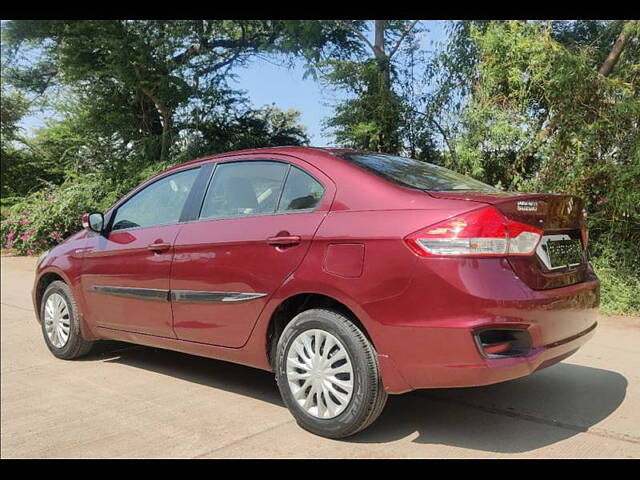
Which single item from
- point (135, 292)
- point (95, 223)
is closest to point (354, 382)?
point (135, 292)

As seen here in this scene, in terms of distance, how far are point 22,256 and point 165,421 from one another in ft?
44.3

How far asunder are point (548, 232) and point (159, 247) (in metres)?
2.59

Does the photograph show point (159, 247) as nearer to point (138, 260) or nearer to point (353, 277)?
point (138, 260)

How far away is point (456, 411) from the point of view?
378cm

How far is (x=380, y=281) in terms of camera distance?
3088 millimetres

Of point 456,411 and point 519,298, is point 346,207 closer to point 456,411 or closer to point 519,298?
point 519,298

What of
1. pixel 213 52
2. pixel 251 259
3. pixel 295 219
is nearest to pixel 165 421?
pixel 251 259

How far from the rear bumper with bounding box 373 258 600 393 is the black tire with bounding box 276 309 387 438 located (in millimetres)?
74

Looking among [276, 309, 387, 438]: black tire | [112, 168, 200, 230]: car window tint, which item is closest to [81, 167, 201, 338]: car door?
[112, 168, 200, 230]: car window tint

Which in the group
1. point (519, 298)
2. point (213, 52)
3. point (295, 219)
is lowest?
point (519, 298)

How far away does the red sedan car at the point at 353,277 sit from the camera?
116 inches

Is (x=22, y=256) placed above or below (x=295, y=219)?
below

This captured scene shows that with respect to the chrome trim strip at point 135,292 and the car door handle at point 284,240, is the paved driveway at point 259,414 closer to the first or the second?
the chrome trim strip at point 135,292

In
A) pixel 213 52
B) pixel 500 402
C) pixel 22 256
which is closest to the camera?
pixel 500 402
